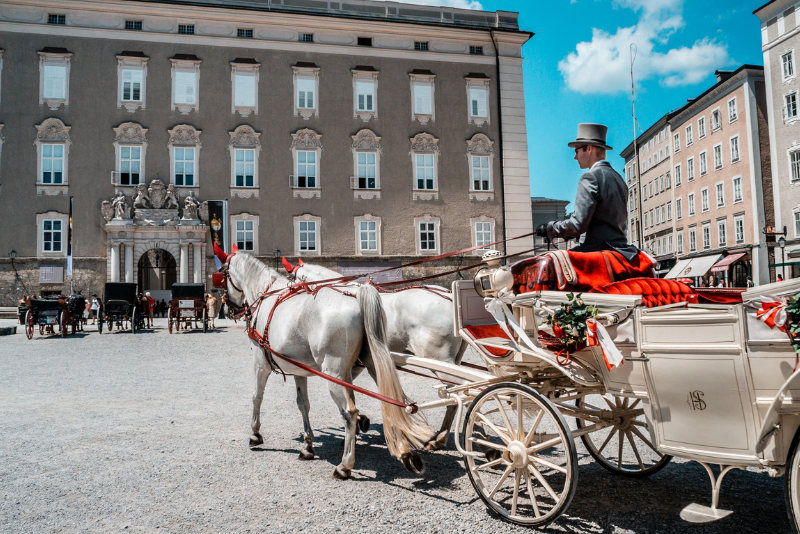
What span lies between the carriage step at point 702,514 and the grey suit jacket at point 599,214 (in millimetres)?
1822

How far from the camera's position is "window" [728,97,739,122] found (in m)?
37.7

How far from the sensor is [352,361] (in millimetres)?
5301

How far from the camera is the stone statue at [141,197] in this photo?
2798 cm

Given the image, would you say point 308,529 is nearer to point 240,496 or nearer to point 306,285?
point 240,496

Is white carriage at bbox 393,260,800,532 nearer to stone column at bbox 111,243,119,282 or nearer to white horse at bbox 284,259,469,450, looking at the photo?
white horse at bbox 284,259,469,450

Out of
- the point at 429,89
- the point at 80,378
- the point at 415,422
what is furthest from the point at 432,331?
the point at 429,89

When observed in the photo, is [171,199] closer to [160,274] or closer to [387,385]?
[160,274]

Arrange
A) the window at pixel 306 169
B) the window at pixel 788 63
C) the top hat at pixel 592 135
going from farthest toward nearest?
the window at pixel 788 63 → the window at pixel 306 169 → the top hat at pixel 592 135

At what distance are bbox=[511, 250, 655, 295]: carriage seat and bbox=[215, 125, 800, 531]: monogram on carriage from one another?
1cm

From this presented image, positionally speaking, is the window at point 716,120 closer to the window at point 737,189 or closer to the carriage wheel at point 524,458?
the window at point 737,189

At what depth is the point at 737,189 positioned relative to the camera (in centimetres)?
3778

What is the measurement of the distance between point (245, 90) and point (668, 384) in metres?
29.5

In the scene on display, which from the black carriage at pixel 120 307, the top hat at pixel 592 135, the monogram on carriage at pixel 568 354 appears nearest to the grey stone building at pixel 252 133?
the black carriage at pixel 120 307

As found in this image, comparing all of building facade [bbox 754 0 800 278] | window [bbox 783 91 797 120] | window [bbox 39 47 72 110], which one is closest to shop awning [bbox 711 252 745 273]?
building facade [bbox 754 0 800 278]
